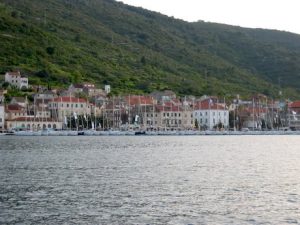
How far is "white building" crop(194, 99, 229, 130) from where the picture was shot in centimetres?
14525

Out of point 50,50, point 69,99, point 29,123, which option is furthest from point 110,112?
point 50,50

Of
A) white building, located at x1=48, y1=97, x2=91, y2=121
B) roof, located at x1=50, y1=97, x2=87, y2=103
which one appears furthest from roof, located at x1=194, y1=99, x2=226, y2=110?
roof, located at x1=50, y1=97, x2=87, y2=103

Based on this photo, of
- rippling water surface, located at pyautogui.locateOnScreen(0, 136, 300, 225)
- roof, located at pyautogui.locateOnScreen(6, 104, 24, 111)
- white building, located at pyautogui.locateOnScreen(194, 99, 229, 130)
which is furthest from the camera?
white building, located at pyautogui.locateOnScreen(194, 99, 229, 130)

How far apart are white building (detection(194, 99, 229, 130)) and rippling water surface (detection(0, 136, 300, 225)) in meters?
88.4

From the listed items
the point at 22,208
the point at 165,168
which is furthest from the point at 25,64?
the point at 22,208

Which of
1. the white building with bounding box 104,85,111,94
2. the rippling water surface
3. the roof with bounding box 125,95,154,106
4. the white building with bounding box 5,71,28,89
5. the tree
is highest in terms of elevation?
the tree

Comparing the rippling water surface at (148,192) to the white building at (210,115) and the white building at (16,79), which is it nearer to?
the white building at (210,115)

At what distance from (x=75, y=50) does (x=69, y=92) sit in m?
52.9

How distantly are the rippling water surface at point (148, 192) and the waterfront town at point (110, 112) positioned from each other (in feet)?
249

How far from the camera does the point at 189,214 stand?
2875 cm

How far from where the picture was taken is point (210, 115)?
478ft

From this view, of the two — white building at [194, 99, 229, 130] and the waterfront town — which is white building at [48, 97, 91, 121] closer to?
the waterfront town

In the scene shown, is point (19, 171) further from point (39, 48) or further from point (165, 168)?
point (39, 48)

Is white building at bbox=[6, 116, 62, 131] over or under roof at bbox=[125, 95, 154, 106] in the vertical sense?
under
